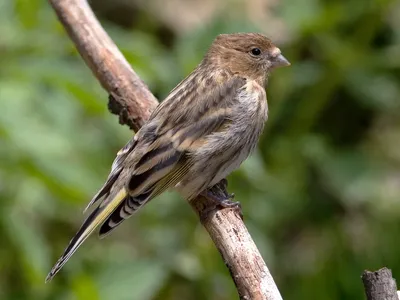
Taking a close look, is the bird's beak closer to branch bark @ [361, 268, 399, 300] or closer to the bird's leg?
the bird's leg

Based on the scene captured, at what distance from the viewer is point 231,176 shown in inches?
229

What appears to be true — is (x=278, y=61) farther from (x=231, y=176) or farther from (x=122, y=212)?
(x=122, y=212)

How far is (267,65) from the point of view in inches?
203

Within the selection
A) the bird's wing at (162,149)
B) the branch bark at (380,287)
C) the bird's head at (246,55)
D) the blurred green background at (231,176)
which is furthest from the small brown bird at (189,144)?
the branch bark at (380,287)

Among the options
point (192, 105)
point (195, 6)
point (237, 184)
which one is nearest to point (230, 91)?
point (192, 105)

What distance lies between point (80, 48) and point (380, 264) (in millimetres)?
2724

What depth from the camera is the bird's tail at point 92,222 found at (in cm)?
413

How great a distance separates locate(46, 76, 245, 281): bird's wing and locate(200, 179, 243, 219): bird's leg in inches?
6.2

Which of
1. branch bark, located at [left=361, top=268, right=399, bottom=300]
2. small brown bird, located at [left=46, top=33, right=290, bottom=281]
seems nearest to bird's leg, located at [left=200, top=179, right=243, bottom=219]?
small brown bird, located at [left=46, top=33, right=290, bottom=281]

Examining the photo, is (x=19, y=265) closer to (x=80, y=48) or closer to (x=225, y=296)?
(x=225, y=296)

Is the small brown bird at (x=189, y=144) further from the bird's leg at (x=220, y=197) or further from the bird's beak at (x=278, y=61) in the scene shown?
the bird's beak at (x=278, y=61)

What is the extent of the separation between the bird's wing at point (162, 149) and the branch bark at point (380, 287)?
136 cm

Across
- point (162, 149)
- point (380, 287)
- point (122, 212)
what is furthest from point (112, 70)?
point (380, 287)

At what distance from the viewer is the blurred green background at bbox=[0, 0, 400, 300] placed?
208 inches
